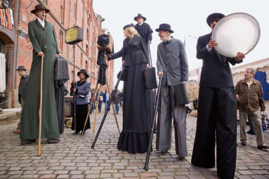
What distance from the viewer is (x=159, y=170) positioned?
109 inches

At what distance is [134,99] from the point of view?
3.92m

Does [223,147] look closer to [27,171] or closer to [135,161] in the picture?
[135,161]

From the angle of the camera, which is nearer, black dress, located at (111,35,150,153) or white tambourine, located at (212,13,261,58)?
white tambourine, located at (212,13,261,58)

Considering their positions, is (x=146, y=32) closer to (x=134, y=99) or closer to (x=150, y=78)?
(x=150, y=78)

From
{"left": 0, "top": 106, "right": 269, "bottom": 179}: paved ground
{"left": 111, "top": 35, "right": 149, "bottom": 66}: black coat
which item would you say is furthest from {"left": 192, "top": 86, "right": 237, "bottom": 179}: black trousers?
{"left": 111, "top": 35, "right": 149, "bottom": 66}: black coat

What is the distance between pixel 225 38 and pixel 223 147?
4.65 ft

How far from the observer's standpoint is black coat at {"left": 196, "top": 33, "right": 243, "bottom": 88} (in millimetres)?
2770

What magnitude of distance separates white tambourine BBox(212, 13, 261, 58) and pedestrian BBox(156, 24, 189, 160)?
1.13 meters

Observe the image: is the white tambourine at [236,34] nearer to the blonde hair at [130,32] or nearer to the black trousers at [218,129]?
the black trousers at [218,129]

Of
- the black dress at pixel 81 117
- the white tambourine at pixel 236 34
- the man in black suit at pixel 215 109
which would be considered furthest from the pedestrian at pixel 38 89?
the white tambourine at pixel 236 34

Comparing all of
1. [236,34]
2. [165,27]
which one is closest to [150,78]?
[165,27]

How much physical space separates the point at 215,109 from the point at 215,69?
1.87 feet

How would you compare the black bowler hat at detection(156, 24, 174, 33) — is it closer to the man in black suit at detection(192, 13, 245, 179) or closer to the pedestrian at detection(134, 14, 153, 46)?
the man in black suit at detection(192, 13, 245, 179)

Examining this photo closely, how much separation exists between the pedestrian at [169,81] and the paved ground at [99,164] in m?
0.37
